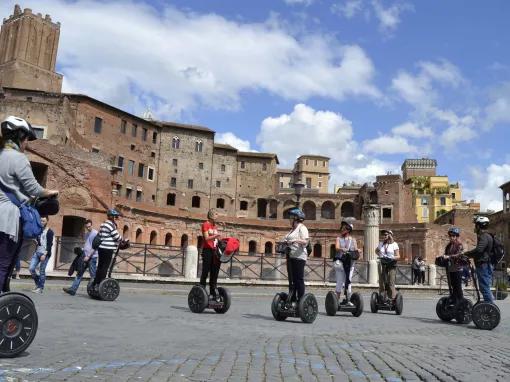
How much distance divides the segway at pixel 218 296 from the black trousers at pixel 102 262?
2105 millimetres

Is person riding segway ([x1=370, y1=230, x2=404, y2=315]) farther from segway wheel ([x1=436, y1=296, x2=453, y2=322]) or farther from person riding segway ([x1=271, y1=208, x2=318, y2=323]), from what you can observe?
person riding segway ([x1=271, y1=208, x2=318, y2=323])

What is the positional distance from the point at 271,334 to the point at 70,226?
3357 cm

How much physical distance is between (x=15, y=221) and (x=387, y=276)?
8426 millimetres

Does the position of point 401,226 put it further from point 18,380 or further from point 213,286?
point 18,380

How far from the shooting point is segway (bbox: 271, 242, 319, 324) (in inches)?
319

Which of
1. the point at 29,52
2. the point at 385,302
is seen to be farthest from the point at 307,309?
the point at 29,52

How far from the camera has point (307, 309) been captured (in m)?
8.13

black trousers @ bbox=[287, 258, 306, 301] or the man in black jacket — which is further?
the man in black jacket

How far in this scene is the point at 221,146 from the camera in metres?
66.4

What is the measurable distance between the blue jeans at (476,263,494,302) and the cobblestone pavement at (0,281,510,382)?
631 mm

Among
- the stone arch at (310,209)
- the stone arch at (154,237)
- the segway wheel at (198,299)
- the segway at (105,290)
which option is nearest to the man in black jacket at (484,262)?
the segway wheel at (198,299)

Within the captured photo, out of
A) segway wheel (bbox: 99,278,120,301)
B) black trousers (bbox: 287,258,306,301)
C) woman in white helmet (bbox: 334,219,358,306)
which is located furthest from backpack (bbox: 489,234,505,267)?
segway wheel (bbox: 99,278,120,301)

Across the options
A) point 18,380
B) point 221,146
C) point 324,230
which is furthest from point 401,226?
point 18,380

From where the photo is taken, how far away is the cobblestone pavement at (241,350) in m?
4.01
